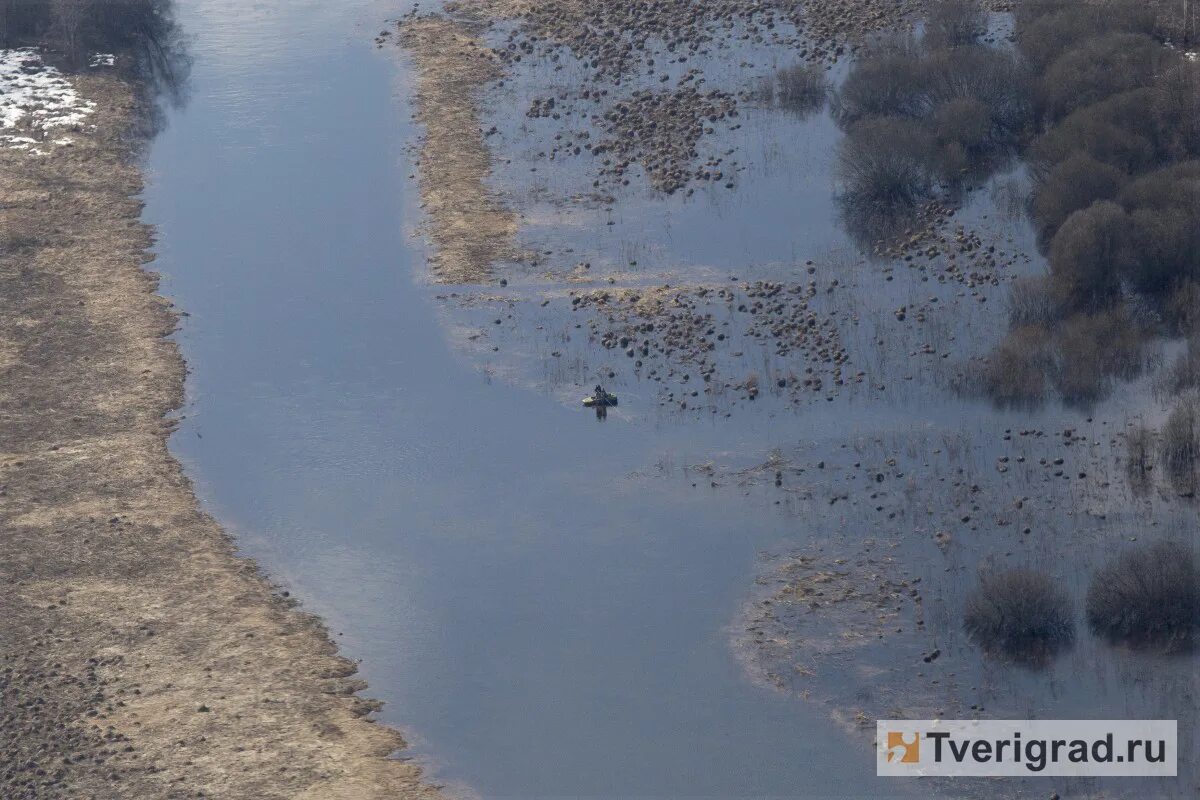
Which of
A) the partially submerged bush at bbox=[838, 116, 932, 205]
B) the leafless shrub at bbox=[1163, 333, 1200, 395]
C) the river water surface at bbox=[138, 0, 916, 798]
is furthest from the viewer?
the partially submerged bush at bbox=[838, 116, 932, 205]

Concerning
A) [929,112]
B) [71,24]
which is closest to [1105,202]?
[929,112]

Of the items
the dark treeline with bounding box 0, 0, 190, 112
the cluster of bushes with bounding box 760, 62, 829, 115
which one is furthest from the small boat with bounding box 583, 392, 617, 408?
the dark treeline with bounding box 0, 0, 190, 112

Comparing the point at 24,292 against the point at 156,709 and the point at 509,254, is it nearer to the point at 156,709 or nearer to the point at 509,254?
the point at 509,254

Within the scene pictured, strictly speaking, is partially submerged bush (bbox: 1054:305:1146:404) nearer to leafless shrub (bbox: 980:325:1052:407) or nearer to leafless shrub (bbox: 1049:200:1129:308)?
leafless shrub (bbox: 980:325:1052:407)

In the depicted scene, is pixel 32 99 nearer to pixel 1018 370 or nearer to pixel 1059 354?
pixel 1018 370

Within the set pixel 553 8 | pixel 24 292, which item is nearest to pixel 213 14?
pixel 553 8

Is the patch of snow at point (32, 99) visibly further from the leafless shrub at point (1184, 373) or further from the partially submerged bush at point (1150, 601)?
the partially submerged bush at point (1150, 601)
